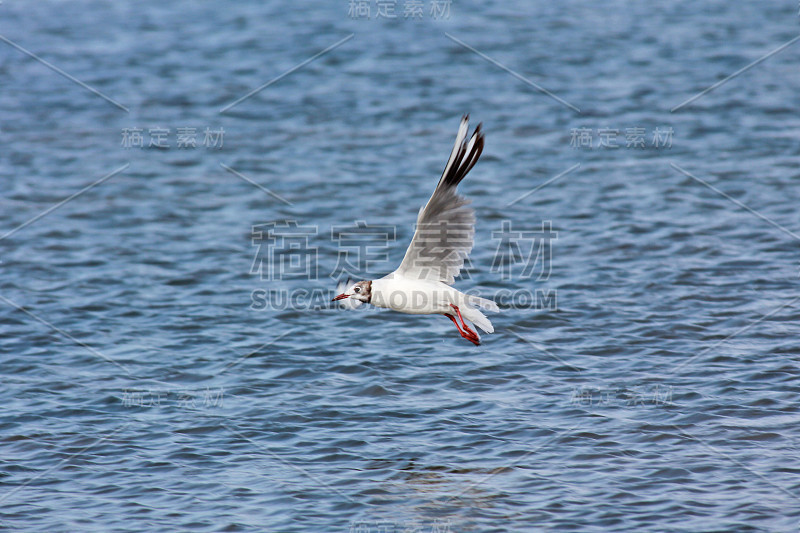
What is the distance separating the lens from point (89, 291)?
14.4 meters

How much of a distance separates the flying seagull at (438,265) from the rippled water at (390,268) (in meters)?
1.39

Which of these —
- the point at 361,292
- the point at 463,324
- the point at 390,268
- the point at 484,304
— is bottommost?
the point at 463,324

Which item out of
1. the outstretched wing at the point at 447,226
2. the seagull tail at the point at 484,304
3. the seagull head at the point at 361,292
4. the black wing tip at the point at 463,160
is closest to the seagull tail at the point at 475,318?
the seagull tail at the point at 484,304

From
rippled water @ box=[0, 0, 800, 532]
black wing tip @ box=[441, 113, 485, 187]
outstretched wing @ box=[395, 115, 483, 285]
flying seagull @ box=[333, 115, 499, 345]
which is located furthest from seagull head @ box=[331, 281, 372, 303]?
rippled water @ box=[0, 0, 800, 532]

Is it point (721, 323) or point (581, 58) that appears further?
point (581, 58)

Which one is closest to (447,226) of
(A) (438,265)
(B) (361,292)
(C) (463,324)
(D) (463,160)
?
(A) (438,265)

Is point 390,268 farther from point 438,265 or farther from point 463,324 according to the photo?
point 438,265

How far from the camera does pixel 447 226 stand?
958 cm

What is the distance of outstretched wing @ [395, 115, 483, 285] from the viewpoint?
29.8ft

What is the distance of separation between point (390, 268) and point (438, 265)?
176 inches

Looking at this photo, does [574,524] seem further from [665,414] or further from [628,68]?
[628,68]

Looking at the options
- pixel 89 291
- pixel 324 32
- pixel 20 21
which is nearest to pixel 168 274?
pixel 89 291

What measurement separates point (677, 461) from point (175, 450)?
495 centimetres

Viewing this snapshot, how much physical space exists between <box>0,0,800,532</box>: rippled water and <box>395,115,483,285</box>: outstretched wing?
1.74 m
